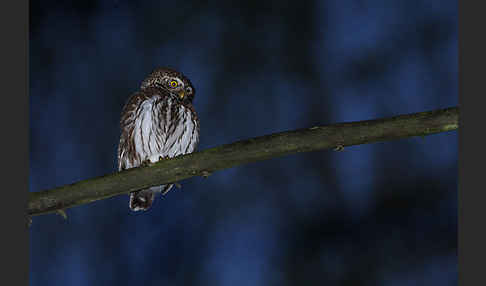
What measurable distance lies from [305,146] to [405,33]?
1971 millimetres

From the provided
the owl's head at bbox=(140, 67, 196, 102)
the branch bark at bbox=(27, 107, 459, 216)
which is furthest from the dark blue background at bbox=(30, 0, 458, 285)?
the branch bark at bbox=(27, 107, 459, 216)

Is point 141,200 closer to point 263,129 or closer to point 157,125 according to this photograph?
point 157,125

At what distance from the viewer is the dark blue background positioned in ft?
10.4

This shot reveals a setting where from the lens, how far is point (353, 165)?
3.44 meters

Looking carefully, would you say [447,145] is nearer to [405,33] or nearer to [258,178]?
[405,33]

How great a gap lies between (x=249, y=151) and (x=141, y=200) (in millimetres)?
1516

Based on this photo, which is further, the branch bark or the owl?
the owl

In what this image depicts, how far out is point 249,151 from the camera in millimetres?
1764

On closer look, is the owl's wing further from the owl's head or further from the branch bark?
the branch bark

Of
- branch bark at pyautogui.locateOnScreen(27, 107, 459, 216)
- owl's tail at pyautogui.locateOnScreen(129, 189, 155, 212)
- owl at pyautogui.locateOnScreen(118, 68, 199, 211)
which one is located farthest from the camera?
owl's tail at pyautogui.locateOnScreen(129, 189, 155, 212)

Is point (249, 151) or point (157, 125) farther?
point (157, 125)

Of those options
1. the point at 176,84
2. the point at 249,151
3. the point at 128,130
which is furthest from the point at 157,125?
the point at 249,151

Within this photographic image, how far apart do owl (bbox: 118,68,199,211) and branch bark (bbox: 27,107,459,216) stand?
1.12 metres

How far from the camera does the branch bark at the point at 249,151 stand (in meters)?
1.71
